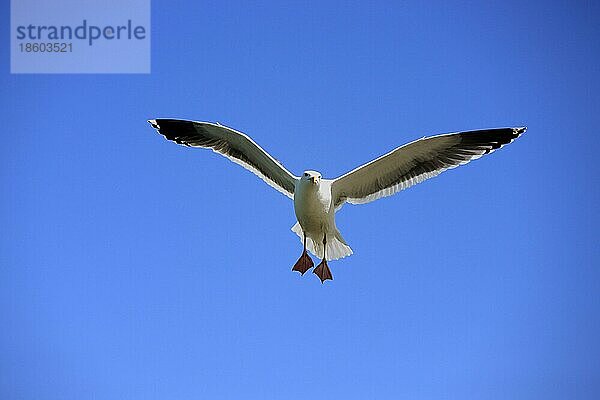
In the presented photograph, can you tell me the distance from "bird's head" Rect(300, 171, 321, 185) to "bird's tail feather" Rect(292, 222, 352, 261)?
0.84 ft

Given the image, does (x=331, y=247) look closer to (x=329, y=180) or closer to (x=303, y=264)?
(x=303, y=264)

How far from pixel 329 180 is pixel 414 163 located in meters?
0.28

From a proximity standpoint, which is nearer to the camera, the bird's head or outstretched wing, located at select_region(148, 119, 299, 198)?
the bird's head

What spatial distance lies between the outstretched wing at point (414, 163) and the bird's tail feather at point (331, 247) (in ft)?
0.40

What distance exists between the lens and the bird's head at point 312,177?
3.17 metres

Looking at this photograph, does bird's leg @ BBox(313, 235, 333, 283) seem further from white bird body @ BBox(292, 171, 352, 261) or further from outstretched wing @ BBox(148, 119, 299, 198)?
outstretched wing @ BBox(148, 119, 299, 198)

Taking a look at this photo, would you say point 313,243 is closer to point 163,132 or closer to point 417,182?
point 417,182

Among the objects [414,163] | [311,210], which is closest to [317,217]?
[311,210]

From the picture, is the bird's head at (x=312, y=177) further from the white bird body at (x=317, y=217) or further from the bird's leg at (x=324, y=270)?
the bird's leg at (x=324, y=270)

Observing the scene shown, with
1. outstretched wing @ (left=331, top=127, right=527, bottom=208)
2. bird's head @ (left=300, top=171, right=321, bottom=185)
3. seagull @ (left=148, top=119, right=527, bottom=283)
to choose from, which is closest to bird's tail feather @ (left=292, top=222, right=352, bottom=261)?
seagull @ (left=148, top=119, right=527, bottom=283)

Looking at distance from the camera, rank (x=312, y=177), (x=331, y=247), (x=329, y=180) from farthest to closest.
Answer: (x=331, y=247) < (x=329, y=180) < (x=312, y=177)

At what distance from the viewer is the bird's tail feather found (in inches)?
134

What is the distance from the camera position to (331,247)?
3.43 metres

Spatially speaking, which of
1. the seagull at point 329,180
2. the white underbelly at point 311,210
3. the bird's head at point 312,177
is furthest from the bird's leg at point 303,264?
the bird's head at point 312,177
